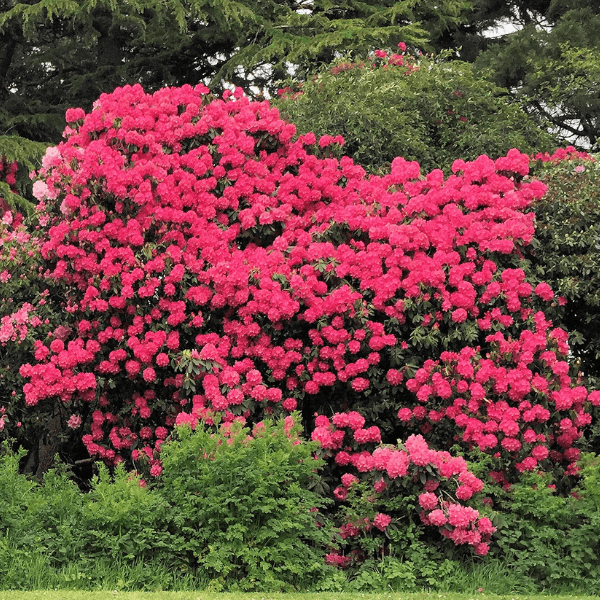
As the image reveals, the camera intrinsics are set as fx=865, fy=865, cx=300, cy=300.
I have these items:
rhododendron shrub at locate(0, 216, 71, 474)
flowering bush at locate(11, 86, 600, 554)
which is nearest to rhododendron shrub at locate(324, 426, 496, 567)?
flowering bush at locate(11, 86, 600, 554)

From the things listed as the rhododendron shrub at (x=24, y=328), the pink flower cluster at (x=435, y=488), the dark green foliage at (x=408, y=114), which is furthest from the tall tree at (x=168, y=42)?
the pink flower cluster at (x=435, y=488)

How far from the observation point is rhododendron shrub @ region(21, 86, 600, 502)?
675 centimetres

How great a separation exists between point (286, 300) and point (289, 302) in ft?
0.09

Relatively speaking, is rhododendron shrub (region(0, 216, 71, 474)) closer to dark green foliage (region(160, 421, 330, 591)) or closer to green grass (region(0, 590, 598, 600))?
dark green foliage (region(160, 421, 330, 591))

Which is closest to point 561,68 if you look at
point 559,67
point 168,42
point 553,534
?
point 559,67

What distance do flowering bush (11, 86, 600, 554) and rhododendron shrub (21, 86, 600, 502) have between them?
17 mm

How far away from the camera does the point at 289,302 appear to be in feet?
22.5

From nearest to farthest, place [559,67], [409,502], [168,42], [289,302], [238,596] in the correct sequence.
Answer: [238,596] → [409,502] → [289,302] → [559,67] → [168,42]

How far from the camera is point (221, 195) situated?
7.82 metres

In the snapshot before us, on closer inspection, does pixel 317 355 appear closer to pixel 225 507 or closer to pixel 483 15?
pixel 225 507

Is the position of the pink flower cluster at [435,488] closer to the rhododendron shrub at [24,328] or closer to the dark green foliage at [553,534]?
the dark green foliage at [553,534]

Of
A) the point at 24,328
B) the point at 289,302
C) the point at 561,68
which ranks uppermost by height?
the point at 561,68

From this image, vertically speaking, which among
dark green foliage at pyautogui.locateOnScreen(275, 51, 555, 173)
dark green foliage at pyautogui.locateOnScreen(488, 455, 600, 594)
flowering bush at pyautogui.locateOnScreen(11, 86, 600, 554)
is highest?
dark green foliage at pyautogui.locateOnScreen(275, 51, 555, 173)

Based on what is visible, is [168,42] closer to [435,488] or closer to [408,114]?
[408,114]
